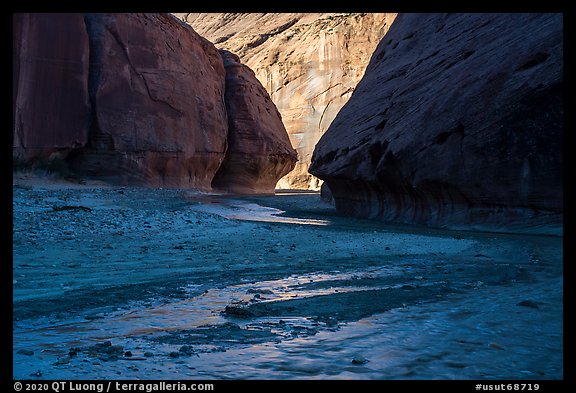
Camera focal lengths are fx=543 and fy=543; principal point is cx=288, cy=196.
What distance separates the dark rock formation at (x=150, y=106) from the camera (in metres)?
27.0

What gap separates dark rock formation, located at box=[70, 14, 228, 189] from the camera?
27.0 meters

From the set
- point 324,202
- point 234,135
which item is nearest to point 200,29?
point 234,135

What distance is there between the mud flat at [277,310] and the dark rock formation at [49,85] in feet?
59.4

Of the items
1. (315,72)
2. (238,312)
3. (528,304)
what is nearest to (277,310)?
(238,312)

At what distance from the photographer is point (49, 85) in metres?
24.9

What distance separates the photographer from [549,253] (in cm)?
768

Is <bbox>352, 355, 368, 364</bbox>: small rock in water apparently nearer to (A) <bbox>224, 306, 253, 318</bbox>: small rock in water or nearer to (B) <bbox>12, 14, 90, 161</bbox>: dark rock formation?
(A) <bbox>224, 306, 253, 318</bbox>: small rock in water

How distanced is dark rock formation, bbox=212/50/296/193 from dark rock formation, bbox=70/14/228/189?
2.75m

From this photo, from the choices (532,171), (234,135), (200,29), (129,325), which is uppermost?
(200,29)

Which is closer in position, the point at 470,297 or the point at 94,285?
the point at 470,297

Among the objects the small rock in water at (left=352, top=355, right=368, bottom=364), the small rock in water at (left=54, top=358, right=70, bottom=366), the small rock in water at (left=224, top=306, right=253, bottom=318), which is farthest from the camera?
the small rock in water at (left=224, top=306, right=253, bottom=318)

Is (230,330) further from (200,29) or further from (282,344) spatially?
(200,29)

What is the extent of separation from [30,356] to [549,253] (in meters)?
6.94

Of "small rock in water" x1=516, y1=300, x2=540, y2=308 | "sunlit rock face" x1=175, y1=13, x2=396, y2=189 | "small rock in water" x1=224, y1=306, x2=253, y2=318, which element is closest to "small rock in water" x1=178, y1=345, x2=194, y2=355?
"small rock in water" x1=224, y1=306, x2=253, y2=318
